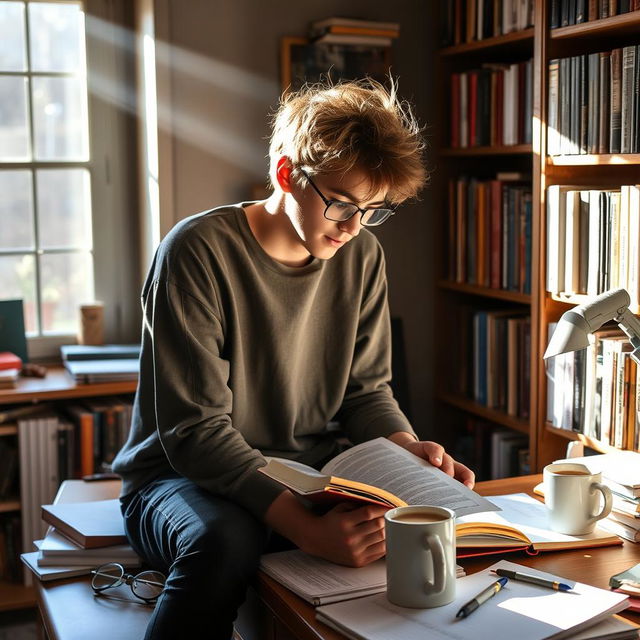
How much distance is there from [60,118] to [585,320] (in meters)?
2.01

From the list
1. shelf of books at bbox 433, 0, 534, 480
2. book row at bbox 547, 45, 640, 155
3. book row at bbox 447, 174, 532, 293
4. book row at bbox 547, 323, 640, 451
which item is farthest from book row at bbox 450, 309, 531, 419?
book row at bbox 547, 45, 640, 155

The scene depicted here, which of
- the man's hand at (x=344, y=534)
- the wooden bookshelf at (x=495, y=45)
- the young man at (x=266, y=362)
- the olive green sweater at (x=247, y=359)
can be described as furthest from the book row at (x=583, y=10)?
the man's hand at (x=344, y=534)

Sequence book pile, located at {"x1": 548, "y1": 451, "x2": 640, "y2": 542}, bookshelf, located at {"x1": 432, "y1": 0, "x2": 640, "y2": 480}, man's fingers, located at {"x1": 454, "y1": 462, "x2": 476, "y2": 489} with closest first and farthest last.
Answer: book pile, located at {"x1": 548, "y1": 451, "x2": 640, "y2": 542}
man's fingers, located at {"x1": 454, "y1": 462, "x2": 476, "y2": 489}
bookshelf, located at {"x1": 432, "y1": 0, "x2": 640, "y2": 480}

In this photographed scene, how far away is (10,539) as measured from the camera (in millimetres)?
2604

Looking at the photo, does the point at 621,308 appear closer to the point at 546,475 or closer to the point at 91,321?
the point at 546,475

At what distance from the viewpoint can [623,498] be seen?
4.74ft

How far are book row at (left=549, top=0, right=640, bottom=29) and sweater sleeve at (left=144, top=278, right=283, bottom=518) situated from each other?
110 cm

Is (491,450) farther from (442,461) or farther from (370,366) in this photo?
(442,461)

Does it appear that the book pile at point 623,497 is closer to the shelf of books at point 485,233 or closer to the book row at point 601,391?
the book row at point 601,391

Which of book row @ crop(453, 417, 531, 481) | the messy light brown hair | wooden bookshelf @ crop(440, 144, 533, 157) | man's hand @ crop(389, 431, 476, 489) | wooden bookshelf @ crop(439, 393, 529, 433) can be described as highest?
wooden bookshelf @ crop(440, 144, 533, 157)

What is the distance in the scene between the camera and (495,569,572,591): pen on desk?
1.19 metres

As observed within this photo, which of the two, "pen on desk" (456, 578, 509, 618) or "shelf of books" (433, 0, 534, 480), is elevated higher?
"shelf of books" (433, 0, 534, 480)

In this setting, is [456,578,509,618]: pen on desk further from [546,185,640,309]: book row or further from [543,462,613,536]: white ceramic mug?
[546,185,640,309]: book row

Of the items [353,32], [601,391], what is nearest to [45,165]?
[353,32]
